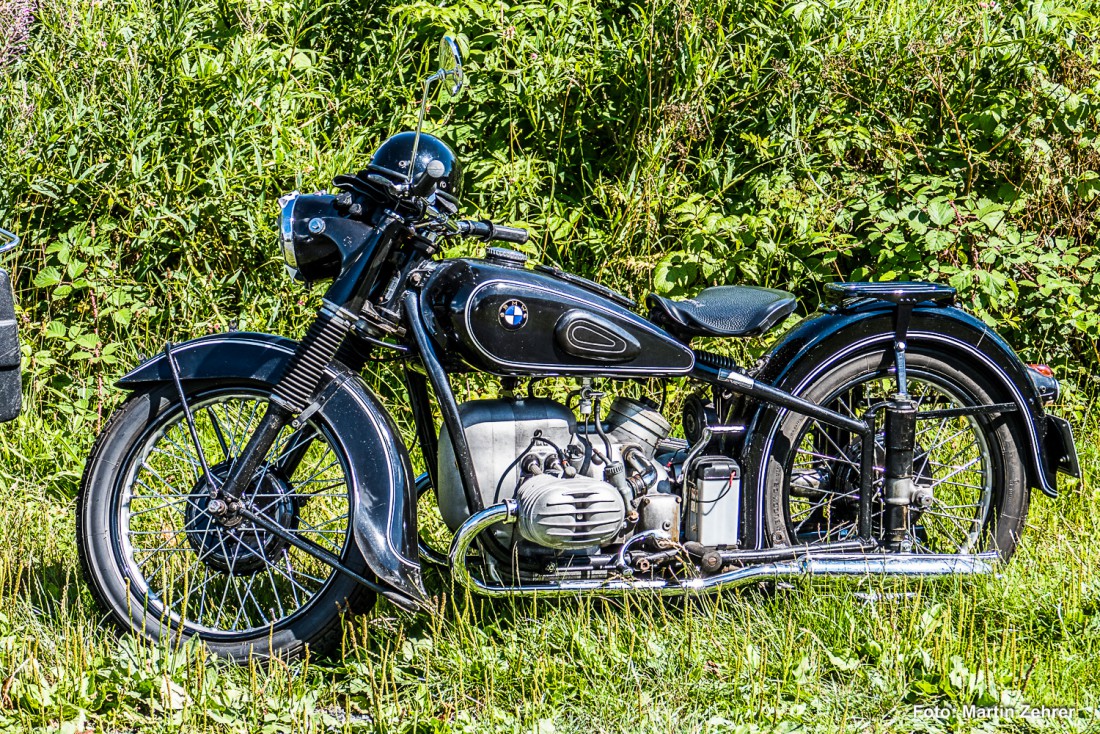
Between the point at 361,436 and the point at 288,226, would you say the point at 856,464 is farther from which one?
the point at 288,226

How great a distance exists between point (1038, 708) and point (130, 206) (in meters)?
4.00

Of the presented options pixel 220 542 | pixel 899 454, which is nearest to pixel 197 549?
pixel 220 542

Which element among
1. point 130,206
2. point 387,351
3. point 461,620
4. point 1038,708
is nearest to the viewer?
point 1038,708

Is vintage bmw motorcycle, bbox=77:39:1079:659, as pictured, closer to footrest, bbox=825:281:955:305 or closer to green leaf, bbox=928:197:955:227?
footrest, bbox=825:281:955:305

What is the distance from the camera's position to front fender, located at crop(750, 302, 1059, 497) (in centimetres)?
354

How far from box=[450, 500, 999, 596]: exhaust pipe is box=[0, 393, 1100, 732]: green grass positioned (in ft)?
0.22

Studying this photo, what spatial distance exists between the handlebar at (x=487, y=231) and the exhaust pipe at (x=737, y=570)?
79cm

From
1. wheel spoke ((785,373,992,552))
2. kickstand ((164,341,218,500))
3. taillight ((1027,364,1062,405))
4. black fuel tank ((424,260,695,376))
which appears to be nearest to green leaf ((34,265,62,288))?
kickstand ((164,341,218,500))

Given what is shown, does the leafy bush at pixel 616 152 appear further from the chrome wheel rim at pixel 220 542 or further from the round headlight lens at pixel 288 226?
the round headlight lens at pixel 288 226

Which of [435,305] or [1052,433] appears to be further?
[1052,433]

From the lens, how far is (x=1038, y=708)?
3.10m

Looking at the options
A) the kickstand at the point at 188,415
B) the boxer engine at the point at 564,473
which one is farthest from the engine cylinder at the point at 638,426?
the kickstand at the point at 188,415

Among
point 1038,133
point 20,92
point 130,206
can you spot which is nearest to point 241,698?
point 130,206

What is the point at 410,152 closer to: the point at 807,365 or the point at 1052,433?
the point at 807,365
